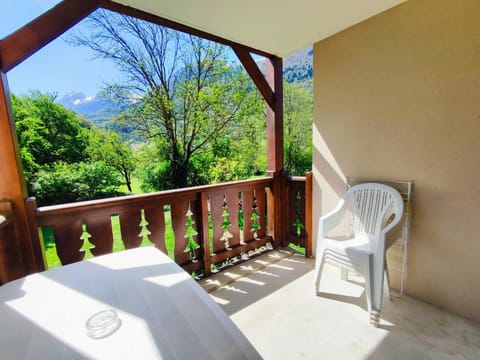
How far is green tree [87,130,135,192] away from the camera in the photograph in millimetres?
4930

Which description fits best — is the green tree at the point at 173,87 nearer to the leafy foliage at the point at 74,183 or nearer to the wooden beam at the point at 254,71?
the leafy foliage at the point at 74,183

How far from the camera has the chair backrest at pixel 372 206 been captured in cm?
187

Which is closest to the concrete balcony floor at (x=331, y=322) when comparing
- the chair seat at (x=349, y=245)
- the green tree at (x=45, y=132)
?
the chair seat at (x=349, y=245)

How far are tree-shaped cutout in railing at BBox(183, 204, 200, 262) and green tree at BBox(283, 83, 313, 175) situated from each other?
410cm

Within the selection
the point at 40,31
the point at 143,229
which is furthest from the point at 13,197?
the point at 40,31

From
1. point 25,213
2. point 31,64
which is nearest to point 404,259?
point 25,213

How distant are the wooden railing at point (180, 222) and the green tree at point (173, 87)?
336 cm

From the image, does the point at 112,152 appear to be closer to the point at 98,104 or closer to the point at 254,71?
the point at 98,104

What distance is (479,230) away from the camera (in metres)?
1.58

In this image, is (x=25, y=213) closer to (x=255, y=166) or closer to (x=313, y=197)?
(x=313, y=197)

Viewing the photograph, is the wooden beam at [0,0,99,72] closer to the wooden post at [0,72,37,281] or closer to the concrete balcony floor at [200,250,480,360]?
the wooden post at [0,72,37,281]

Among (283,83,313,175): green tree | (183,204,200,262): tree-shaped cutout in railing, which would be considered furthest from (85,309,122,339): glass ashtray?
(283,83,313,175): green tree

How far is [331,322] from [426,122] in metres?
1.73

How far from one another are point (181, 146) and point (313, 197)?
3.95 meters
